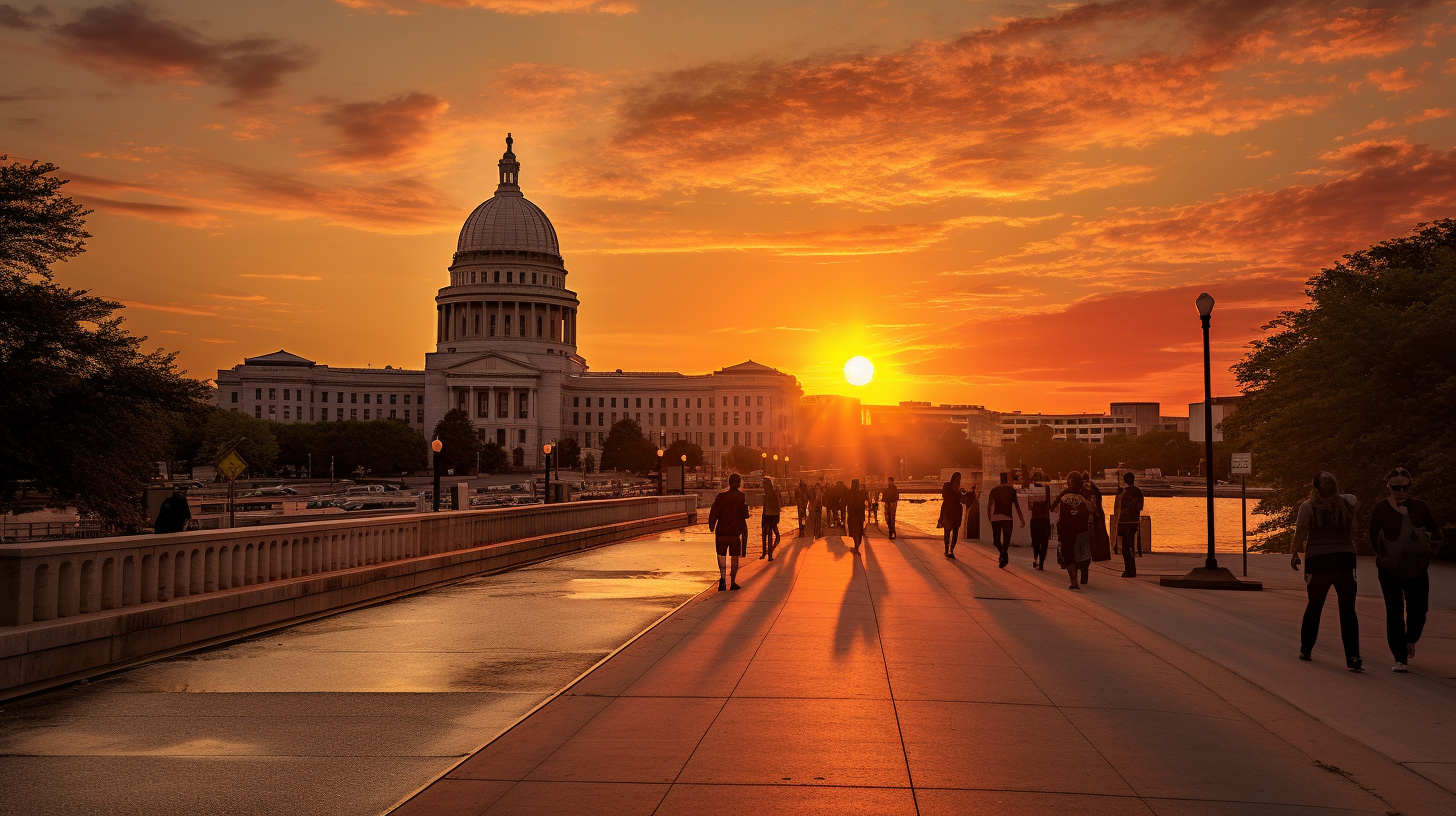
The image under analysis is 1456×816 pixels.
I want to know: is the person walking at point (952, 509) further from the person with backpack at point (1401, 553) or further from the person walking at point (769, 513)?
the person with backpack at point (1401, 553)

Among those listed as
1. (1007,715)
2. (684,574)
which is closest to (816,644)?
(1007,715)

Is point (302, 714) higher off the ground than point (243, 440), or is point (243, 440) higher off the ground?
point (243, 440)

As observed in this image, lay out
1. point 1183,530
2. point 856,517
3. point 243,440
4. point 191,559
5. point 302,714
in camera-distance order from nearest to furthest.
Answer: point 302,714 → point 191,559 → point 856,517 → point 1183,530 → point 243,440

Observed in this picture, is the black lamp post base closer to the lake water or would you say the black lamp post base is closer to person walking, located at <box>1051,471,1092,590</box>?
person walking, located at <box>1051,471,1092,590</box>

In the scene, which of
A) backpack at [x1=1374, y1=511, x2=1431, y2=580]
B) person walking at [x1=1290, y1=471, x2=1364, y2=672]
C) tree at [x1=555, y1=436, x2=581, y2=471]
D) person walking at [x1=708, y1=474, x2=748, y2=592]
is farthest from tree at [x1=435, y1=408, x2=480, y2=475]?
backpack at [x1=1374, y1=511, x2=1431, y2=580]

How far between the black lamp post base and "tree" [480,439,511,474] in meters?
156

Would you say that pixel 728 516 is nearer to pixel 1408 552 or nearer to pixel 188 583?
pixel 188 583

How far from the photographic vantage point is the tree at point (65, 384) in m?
35.4

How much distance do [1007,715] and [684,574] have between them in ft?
49.1

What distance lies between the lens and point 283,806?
712 cm

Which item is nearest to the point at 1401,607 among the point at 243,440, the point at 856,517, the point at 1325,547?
the point at 1325,547

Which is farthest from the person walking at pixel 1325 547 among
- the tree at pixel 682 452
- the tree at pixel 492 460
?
the tree at pixel 492 460

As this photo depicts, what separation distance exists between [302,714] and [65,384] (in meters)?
31.4

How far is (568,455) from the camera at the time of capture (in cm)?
19538
